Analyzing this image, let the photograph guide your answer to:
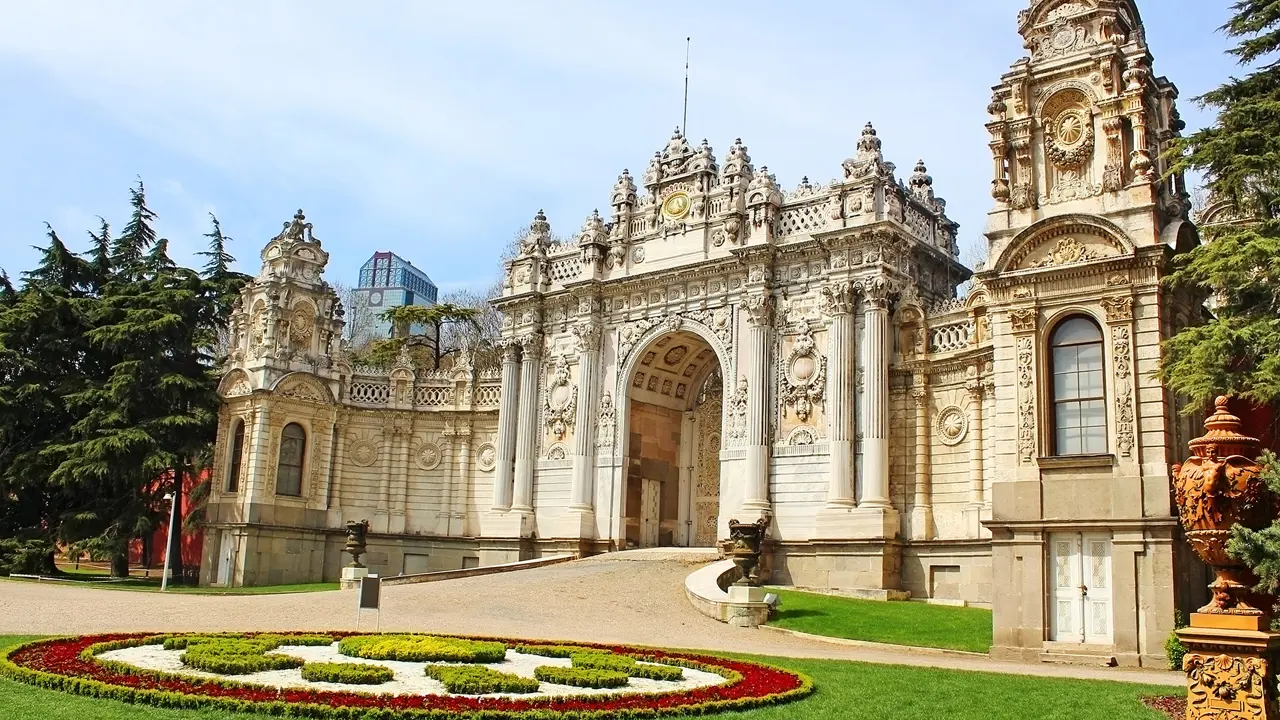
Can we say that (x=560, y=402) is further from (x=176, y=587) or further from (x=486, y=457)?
(x=176, y=587)

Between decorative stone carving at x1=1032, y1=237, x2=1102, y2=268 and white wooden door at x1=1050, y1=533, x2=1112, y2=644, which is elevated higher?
decorative stone carving at x1=1032, y1=237, x2=1102, y2=268

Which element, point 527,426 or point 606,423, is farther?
point 527,426

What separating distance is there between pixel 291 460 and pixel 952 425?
2191 cm

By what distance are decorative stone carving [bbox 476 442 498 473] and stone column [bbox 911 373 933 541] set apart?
51.7ft

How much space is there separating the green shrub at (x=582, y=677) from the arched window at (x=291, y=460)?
85.1 ft

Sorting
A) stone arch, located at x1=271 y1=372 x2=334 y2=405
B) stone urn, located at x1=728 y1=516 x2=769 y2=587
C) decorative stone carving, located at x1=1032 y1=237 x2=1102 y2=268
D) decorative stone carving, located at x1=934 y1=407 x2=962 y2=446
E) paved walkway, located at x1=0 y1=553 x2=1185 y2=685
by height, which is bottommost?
paved walkway, located at x1=0 y1=553 x2=1185 y2=685

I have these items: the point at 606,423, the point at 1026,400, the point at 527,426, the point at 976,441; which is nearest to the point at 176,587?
the point at 527,426

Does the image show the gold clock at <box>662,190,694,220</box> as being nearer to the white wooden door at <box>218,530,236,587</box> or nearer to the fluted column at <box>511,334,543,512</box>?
the fluted column at <box>511,334,543,512</box>

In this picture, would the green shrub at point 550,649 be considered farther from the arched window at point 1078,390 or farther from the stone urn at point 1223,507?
the arched window at point 1078,390

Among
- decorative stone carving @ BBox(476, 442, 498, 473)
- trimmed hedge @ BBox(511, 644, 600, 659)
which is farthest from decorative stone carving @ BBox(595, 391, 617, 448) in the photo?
trimmed hedge @ BBox(511, 644, 600, 659)

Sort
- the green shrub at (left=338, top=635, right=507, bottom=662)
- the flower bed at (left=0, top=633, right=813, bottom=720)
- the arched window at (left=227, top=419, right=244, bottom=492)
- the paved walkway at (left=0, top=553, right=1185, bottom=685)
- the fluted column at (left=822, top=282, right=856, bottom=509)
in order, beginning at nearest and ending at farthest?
the flower bed at (left=0, top=633, right=813, bottom=720)
the green shrub at (left=338, top=635, right=507, bottom=662)
the paved walkway at (left=0, top=553, right=1185, bottom=685)
the fluted column at (left=822, top=282, right=856, bottom=509)
the arched window at (left=227, top=419, right=244, bottom=492)

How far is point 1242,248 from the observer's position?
1684cm

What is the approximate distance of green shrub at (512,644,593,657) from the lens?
55.8ft

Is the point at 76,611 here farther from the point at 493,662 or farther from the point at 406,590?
the point at 493,662
